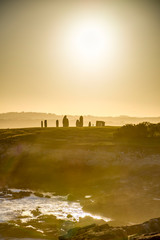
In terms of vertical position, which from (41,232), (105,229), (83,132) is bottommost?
(41,232)

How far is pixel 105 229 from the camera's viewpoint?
71.3 ft

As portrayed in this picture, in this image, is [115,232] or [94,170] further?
[94,170]

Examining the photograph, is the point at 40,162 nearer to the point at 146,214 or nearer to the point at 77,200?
the point at 77,200

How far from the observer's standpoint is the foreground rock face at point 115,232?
19922 millimetres

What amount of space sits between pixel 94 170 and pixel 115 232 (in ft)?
85.4

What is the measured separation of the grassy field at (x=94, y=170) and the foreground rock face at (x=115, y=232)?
20.2 ft

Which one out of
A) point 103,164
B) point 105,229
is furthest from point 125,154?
→ point 105,229

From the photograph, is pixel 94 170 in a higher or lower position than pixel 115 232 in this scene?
lower

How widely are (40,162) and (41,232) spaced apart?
957 inches

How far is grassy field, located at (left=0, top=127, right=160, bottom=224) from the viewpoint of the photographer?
3272 cm

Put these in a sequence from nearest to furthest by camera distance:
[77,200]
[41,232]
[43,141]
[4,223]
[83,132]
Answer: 1. [41,232]
2. [4,223]
3. [77,200]
4. [43,141]
5. [83,132]

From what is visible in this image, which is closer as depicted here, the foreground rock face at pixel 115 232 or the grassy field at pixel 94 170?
the foreground rock face at pixel 115 232

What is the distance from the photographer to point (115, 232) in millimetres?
A: 20234

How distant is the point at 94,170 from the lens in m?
46.2
